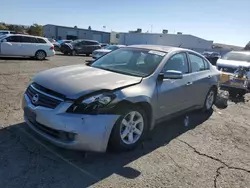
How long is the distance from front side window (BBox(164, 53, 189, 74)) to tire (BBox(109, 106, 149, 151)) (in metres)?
1.06

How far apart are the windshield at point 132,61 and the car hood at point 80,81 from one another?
0.30 meters

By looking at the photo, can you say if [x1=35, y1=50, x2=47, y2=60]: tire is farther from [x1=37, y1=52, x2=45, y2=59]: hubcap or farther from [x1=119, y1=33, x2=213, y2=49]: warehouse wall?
[x1=119, y1=33, x2=213, y2=49]: warehouse wall

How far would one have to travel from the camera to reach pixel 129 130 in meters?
→ 3.68

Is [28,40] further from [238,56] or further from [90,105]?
[90,105]

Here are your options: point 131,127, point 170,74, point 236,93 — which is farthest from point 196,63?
point 236,93

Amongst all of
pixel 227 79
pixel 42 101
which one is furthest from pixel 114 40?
pixel 42 101

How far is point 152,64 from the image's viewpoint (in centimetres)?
427

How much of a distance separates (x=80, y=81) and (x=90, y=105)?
20.7 inches

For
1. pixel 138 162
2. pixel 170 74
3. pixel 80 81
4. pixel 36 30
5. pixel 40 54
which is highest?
pixel 36 30

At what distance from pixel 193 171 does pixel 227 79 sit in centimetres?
553

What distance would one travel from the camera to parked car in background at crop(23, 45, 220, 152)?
3.12m

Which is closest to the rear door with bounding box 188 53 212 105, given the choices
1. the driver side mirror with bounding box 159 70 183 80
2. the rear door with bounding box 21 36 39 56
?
the driver side mirror with bounding box 159 70 183 80

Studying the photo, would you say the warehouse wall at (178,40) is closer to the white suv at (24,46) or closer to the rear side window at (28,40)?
the white suv at (24,46)

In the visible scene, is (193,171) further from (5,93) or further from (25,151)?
(5,93)
